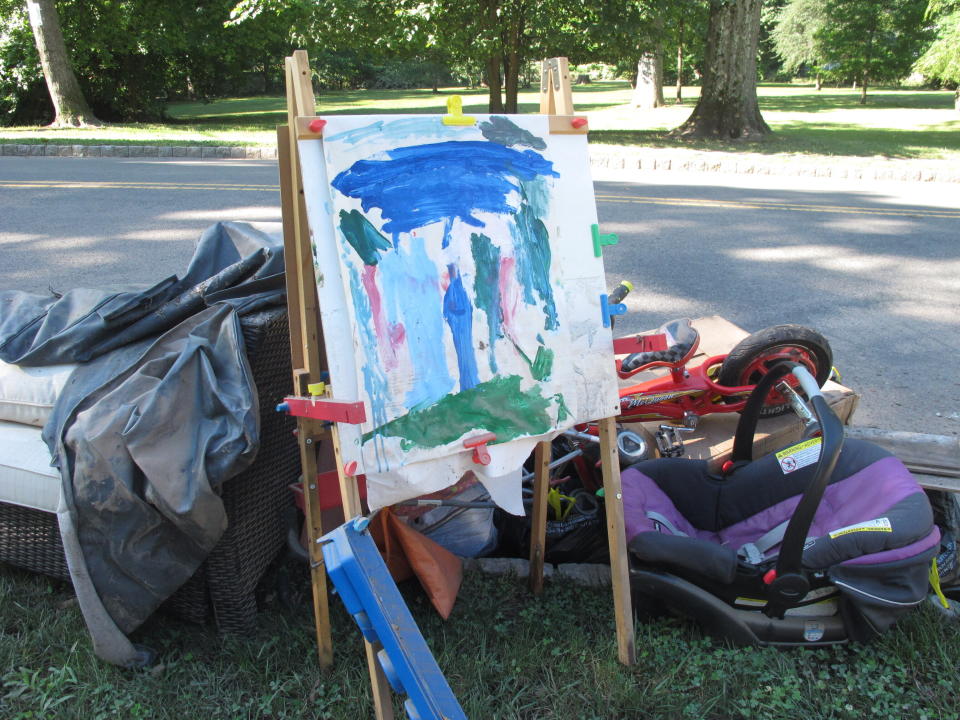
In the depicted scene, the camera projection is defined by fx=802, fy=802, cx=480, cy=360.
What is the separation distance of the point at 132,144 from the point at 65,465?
11.2m

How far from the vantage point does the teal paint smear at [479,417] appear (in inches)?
80.0

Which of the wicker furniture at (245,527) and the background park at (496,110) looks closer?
the background park at (496,110)

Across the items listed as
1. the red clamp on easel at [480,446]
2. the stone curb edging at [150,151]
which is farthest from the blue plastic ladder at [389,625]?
the stone curb edging at [150,151]

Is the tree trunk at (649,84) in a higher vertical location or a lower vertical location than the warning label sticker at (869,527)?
higher

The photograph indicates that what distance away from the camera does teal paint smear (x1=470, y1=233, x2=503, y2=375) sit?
213 centimetres

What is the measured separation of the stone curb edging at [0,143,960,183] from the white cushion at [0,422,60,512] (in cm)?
939

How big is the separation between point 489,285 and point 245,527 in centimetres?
103

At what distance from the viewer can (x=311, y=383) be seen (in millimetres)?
2041

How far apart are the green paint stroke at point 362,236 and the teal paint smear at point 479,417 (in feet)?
1.34

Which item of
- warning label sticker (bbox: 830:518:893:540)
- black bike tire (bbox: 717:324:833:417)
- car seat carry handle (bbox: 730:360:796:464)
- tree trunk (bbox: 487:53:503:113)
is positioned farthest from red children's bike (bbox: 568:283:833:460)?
tree trunk (bbox: 487:53:503:113)

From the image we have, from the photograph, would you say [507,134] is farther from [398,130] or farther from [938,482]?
[938,482]

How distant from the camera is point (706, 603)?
2.38 metres

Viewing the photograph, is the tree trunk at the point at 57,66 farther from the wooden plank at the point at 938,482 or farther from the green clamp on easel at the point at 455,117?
the wooden plank at the point at 938,482

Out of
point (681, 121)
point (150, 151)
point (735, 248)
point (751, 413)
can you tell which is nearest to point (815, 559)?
point (751, 413)
